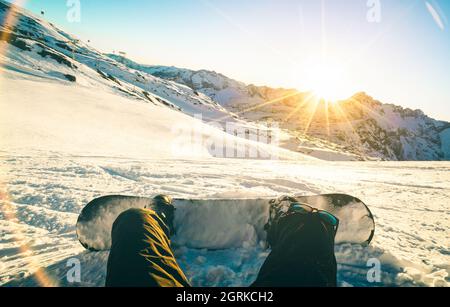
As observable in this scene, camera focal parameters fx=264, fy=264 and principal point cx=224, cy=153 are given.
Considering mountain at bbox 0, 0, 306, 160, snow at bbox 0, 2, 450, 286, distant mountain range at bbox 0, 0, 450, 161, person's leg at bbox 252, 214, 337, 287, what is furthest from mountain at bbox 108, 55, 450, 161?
person's leg at bbox 252, 214, 337, 287

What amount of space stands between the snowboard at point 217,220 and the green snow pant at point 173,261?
2.52ft

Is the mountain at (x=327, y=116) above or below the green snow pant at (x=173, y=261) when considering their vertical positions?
above

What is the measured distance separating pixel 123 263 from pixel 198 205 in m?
1.58

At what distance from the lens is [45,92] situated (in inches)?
930

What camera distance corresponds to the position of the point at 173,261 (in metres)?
2.31

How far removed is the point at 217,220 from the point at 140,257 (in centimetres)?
147

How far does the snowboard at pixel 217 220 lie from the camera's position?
3070mm

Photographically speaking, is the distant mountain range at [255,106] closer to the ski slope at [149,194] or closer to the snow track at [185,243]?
the ski slope at [149,194]

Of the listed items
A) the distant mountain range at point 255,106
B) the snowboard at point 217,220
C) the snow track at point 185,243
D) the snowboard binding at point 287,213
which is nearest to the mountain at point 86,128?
the snow track at point 185,243

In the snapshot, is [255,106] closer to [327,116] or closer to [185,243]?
[327,116]

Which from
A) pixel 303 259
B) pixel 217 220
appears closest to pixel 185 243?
pixel 217 220
